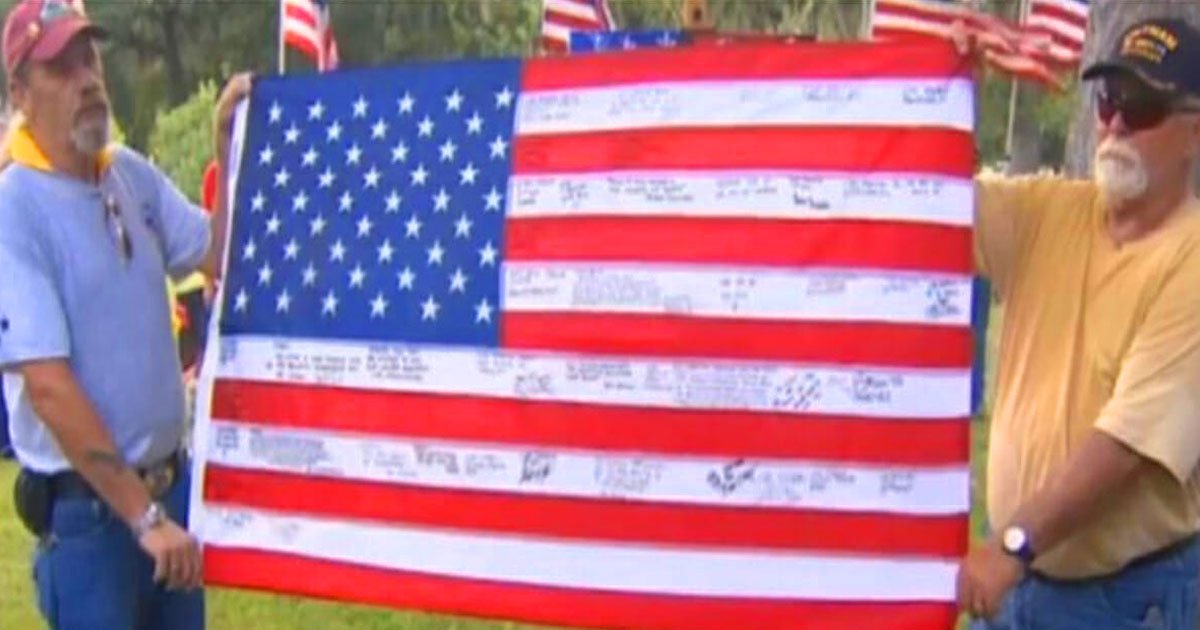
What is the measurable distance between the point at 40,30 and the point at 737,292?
1.63 m

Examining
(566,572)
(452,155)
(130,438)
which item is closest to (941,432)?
(566,572)

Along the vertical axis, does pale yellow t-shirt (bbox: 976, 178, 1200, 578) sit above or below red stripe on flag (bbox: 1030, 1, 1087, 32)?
below

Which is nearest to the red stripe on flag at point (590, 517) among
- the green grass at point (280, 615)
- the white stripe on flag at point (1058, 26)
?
the green grass at point (280, 615)

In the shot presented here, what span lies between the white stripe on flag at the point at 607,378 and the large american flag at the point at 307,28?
30.8 ft

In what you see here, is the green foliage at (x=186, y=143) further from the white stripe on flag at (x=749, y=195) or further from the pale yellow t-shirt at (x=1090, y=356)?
the pale yellow t-shirt at (x=1090, y=356)

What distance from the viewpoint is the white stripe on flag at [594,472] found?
433cm

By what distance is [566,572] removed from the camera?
4.59 metres

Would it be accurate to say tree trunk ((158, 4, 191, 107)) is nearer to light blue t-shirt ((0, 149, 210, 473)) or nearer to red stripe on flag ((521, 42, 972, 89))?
light blue t-shirt ((0, 149, 210, 473))

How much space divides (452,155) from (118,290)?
798 mm

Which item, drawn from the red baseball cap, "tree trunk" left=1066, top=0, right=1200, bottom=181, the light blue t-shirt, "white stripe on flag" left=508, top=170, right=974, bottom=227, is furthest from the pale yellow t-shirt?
the red baseball cap

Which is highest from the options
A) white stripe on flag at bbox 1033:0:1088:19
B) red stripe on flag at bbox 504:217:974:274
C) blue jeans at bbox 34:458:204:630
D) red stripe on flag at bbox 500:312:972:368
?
white stripe on flag at bbox 1033:0:1088:19

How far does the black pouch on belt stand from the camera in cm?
479

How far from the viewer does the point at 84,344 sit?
4660mm

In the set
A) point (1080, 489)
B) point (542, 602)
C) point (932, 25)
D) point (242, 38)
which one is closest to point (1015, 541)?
point (1080, 489)
